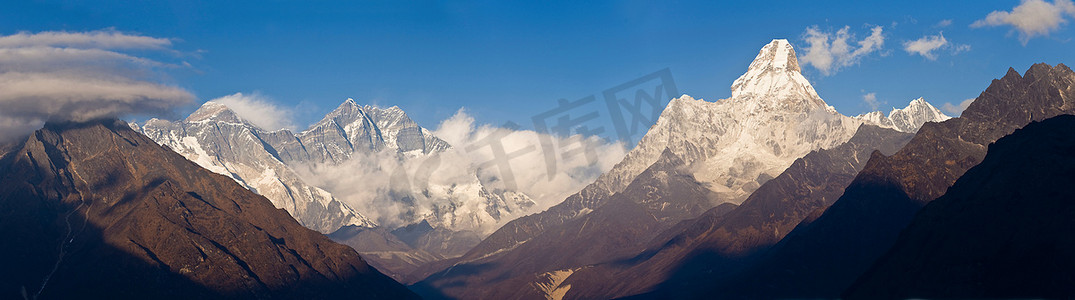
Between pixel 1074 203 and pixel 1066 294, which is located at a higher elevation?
pixel 1074 203

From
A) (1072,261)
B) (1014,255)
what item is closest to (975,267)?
(1014,255)

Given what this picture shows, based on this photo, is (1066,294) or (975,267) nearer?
(1066,294)

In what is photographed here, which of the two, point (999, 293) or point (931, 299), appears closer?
point (999, 293)

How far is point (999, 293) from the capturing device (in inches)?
7298

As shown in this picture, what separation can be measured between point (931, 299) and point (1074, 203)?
35109 mm

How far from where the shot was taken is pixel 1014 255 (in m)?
193

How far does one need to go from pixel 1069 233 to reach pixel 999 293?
19.5m

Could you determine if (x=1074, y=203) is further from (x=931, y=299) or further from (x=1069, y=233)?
(x=931, y=299)

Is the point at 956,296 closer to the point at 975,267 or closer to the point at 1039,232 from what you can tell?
the point at 975,267

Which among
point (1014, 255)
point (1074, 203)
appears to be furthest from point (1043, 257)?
point (1074, 203)

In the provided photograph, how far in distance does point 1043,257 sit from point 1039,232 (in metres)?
10.4

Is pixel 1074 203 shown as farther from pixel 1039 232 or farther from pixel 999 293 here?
pixel 999 293

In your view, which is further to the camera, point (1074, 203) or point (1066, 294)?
point (1074, 203)

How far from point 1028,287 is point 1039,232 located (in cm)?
1881
